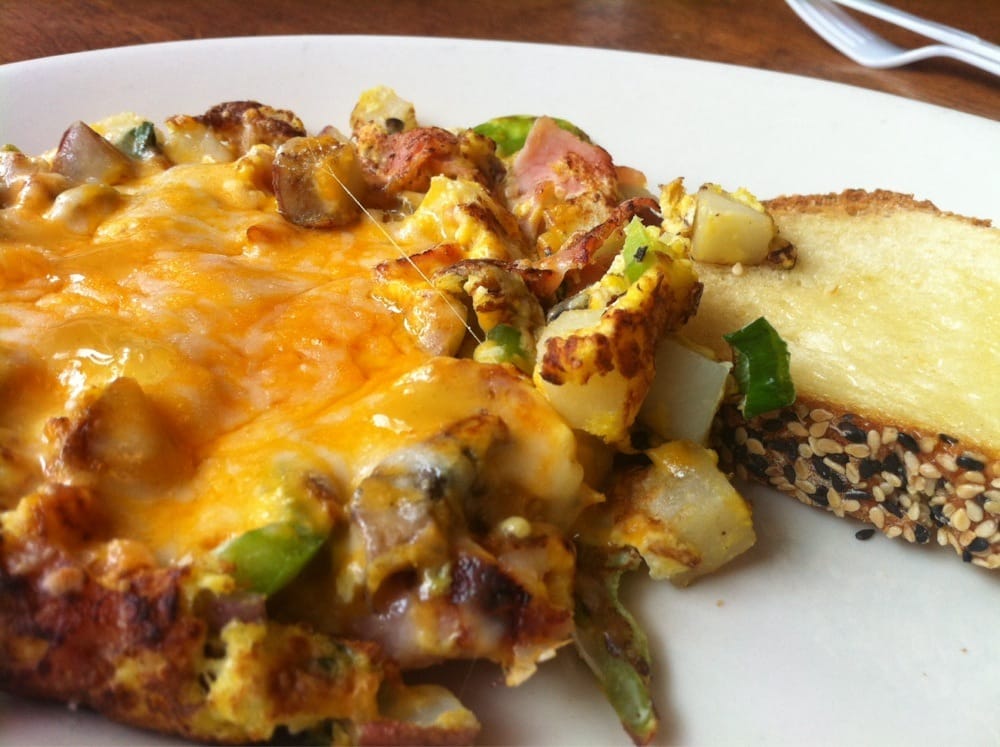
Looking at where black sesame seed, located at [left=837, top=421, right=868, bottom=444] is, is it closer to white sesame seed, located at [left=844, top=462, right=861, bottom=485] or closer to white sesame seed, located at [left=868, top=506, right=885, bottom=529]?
white sesame seed, located at [left=844, top=462, right=861, bottom=485]

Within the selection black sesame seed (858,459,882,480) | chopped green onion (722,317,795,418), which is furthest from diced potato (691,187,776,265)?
black sesame seed (858,459,882,480)

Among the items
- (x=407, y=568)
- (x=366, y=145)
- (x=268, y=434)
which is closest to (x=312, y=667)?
(x=407, y=568)

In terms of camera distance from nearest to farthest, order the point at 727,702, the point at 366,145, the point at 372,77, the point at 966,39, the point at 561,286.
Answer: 1. the point at 727,702
2. the point at 561,286
3. the point at 366,145
4. the point at 372,77
5. the point at 966,39

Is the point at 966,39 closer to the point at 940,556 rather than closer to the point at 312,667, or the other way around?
the point at 940,556

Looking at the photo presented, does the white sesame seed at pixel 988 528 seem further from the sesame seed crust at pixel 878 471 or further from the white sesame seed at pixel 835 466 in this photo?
the white sesame seed at pixel 835 466

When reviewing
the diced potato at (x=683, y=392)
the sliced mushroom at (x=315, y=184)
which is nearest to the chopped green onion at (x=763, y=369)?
the diced potato at (x=683, y=392)
